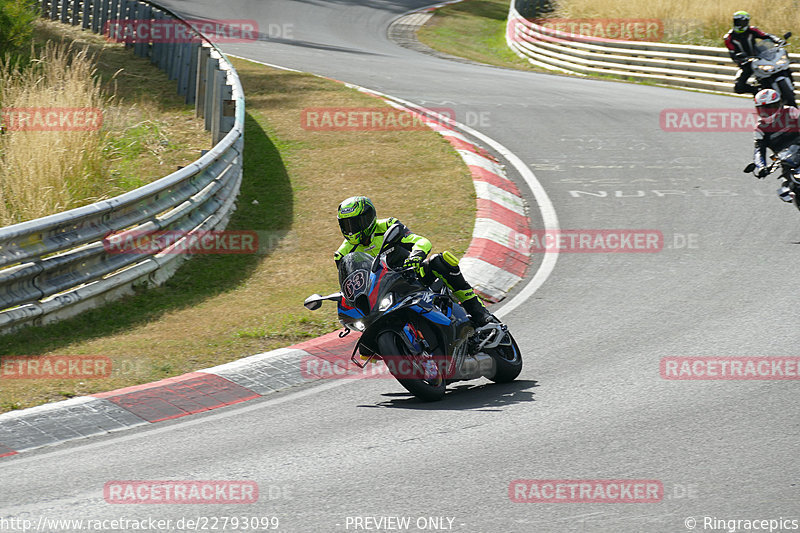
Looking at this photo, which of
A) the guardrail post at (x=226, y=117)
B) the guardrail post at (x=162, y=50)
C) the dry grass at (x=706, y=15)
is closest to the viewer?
the guardrail post at (x=226, y=117)

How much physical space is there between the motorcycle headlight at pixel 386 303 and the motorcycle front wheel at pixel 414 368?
20 centimetres

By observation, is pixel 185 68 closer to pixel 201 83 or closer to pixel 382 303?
pixel 201 83

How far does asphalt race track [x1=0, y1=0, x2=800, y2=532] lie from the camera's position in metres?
5.39

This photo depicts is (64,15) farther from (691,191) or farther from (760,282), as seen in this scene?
(760,282)

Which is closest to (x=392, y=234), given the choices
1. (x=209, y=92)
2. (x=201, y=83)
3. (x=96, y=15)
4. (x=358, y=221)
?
(x=358, y=221)

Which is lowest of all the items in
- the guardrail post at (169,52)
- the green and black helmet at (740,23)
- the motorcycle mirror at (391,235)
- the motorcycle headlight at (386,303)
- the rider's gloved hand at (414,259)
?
the motorcycle headlight at (386,303)

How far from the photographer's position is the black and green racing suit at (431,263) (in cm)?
726

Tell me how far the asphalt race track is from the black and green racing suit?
28.9 inches

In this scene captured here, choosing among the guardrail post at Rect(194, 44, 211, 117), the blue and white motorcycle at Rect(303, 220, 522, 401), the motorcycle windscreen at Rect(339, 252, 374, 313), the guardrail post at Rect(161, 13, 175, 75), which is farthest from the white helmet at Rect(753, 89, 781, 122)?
the guardrail post at Rect(161, 13, 175, 75)

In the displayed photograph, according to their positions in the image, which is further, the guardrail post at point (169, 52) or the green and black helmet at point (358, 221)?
the guardrail post at point (169, 52)

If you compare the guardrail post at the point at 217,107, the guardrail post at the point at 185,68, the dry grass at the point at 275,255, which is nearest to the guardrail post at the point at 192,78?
the guardrail post at the point at 185,68

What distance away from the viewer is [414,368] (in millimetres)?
7152

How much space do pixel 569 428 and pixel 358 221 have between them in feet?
7.29

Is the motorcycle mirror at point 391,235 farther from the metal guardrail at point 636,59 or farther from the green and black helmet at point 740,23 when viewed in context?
the metal guardrail at point 636,59
